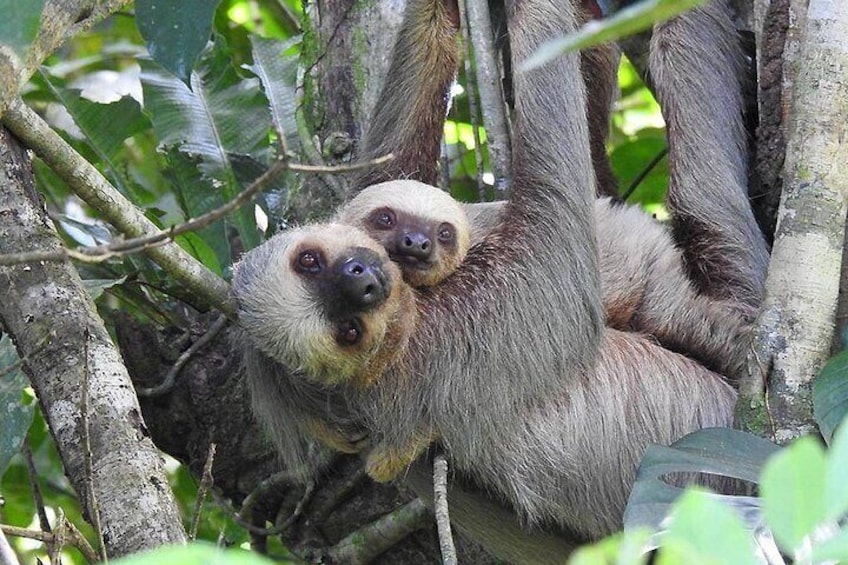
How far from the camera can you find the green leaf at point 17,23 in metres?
2.67

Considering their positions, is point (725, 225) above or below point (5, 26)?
below

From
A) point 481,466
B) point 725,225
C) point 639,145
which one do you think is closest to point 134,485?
point 481,466

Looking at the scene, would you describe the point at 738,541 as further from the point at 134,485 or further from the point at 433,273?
the point at 433,273

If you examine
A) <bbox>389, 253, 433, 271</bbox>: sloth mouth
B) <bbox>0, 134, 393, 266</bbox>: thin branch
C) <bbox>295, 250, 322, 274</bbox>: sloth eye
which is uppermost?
<bbox>0, 134, 393, 266</bbox>: thin branch

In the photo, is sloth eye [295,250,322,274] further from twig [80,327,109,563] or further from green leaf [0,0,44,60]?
green leaf [0,0,44,60]

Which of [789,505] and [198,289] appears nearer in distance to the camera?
[789,505]

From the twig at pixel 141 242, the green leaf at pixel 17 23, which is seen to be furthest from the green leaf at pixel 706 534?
the green leaf at pixel 17 23

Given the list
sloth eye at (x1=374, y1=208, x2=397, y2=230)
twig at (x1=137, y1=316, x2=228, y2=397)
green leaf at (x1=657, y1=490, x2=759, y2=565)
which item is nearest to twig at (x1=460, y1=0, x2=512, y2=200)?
sloth eye at (x1=374, y1=208, x2=397, y2=230)

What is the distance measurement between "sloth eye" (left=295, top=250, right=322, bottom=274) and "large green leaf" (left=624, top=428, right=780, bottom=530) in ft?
5.43

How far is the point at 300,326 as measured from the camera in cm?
473

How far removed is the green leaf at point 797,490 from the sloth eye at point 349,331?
3.30m

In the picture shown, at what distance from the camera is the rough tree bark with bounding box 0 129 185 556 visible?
423cm

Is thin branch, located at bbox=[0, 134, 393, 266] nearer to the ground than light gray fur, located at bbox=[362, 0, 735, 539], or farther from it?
farther from it

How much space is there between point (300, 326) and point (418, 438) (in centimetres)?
75
